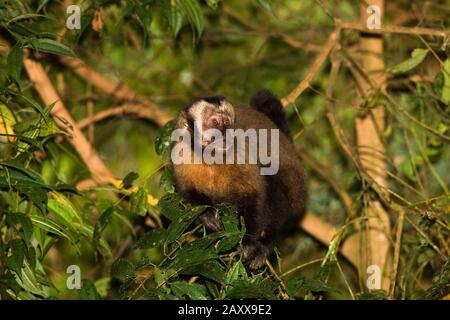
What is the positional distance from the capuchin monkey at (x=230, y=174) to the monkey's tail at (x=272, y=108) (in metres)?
0.31

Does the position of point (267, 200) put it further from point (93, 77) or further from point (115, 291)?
point (93, 77)

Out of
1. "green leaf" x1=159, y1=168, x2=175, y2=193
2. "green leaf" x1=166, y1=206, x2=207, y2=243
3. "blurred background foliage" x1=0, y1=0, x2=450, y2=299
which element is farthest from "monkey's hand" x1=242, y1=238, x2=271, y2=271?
"green leaf" x1=166, y1=206, x2=207, y2=243

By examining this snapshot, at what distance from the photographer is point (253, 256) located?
5.00 metres

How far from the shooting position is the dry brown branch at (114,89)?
6871 millimetres

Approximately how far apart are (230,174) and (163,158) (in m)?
0.50

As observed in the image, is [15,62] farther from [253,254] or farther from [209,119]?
[253,254]

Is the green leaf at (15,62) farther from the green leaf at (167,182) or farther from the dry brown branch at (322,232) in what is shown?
the dry brown branch at (322,232)

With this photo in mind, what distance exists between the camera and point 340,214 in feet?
25.9

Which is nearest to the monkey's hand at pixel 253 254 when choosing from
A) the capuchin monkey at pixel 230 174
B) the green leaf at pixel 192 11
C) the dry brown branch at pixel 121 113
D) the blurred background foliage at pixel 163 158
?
the capuchin monkey at pixel 230 174

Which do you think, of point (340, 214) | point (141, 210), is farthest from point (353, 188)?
point (141, 210)

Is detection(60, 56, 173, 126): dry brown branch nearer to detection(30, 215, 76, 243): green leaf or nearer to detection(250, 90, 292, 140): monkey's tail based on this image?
detection(250, 90, 292, 140): monkey's tail

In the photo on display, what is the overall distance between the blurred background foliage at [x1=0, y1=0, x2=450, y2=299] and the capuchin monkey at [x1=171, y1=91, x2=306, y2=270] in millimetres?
191

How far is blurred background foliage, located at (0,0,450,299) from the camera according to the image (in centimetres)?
432
